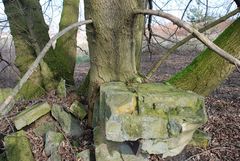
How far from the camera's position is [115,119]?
2.92m

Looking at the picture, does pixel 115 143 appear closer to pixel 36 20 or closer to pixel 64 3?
pixel 36 20

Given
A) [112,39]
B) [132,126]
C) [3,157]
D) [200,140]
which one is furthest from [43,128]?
[200,140]

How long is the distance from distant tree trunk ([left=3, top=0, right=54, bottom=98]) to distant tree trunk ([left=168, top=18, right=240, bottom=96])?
7.00 ft

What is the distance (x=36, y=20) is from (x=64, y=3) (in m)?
0.71

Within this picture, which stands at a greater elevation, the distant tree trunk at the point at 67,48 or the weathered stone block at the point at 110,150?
the distant tree trunk at the point at 67,48

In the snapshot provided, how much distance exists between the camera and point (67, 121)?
396 centimetres

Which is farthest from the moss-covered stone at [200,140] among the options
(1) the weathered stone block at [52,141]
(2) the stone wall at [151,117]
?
(1) the weathered stone block at [52,141]

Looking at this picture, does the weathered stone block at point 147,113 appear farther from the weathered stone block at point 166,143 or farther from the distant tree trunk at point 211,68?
the distant tree trunk at point 211,68

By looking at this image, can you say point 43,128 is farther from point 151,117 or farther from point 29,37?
point 29,37

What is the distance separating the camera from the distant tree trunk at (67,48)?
5.76 metres

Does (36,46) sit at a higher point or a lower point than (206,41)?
higher

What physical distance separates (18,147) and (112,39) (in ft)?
4.87

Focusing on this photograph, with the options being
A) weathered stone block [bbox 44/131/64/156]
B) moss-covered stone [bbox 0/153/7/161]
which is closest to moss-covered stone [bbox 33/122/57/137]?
weathered stone block [bbox 44/131/64/156]

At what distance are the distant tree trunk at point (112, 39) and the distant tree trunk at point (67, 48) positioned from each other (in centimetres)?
200
